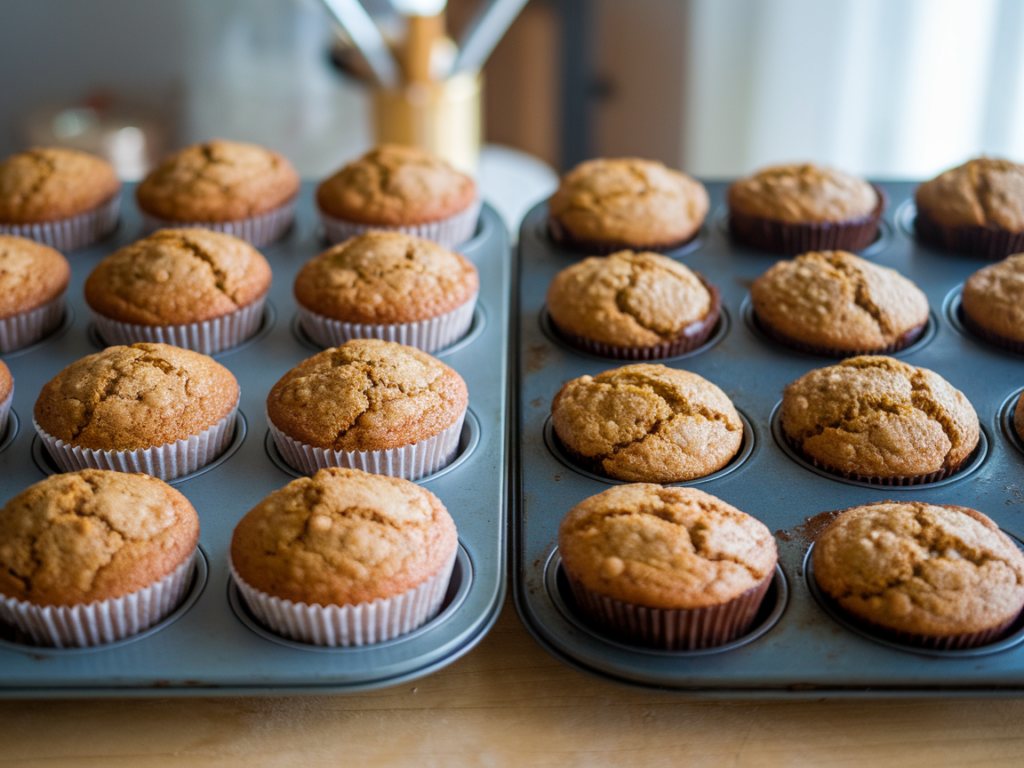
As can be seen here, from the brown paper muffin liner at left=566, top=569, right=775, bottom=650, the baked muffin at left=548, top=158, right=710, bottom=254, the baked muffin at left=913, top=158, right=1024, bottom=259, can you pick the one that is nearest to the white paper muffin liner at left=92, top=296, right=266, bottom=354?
the baked muffin at left=548, top=158, right=710, bottom=254

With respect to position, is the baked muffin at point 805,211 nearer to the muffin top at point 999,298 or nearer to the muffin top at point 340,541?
the muffin top at point 999,298

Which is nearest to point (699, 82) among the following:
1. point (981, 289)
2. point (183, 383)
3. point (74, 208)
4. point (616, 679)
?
point (981, 289)

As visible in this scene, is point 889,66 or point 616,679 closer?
point 616,679

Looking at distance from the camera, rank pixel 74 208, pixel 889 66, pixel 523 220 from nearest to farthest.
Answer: pixel 74 208 → pixel 523 220 → pixel 889 66

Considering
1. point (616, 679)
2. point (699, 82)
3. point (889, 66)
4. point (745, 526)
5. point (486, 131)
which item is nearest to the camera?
point (616, 679)

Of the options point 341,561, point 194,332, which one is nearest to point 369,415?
point 341,561

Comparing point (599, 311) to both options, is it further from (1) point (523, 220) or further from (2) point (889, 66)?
(2) point (889, 66)
